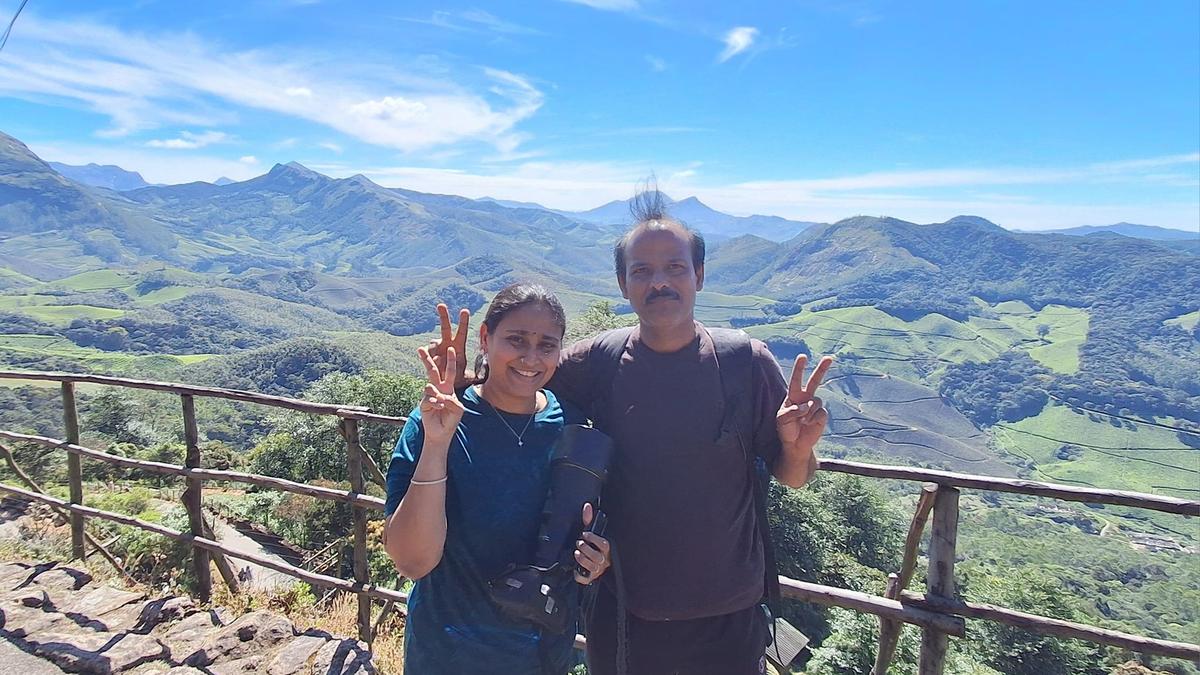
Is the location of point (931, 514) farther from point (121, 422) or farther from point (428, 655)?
point (121, 422)

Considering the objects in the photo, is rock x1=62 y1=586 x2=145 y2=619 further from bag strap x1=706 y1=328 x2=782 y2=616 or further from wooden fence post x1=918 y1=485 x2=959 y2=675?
wooden fence post x1=918 y1=485 x2=959 y2=675

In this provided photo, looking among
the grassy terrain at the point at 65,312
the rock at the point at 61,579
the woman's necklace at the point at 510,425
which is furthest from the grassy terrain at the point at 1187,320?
the grassy terrain at the point at 65,312

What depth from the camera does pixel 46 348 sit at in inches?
4328

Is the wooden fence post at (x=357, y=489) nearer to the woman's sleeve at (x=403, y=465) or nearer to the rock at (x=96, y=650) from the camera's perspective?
the rock at (x=96, y=650)

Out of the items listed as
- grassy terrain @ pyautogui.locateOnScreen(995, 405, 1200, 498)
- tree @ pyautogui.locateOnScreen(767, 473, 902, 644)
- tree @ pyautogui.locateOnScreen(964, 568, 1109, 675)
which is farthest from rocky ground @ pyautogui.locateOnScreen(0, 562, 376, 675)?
grassy terrain @ pyautogui.locateOnScreen(995, 405, 1200, 498)

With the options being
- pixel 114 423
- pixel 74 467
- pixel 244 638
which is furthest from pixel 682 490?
pixel 114 423

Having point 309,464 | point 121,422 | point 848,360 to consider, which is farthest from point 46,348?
point 848,360

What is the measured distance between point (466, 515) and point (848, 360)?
167 meters

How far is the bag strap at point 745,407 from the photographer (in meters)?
1.86

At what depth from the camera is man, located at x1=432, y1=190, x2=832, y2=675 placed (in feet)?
6.01

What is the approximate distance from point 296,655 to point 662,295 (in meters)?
2.72

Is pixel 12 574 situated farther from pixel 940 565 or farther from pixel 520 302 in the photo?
pixel 940 565

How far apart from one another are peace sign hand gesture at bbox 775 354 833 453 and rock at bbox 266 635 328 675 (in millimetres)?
2664

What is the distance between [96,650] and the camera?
3225mm
